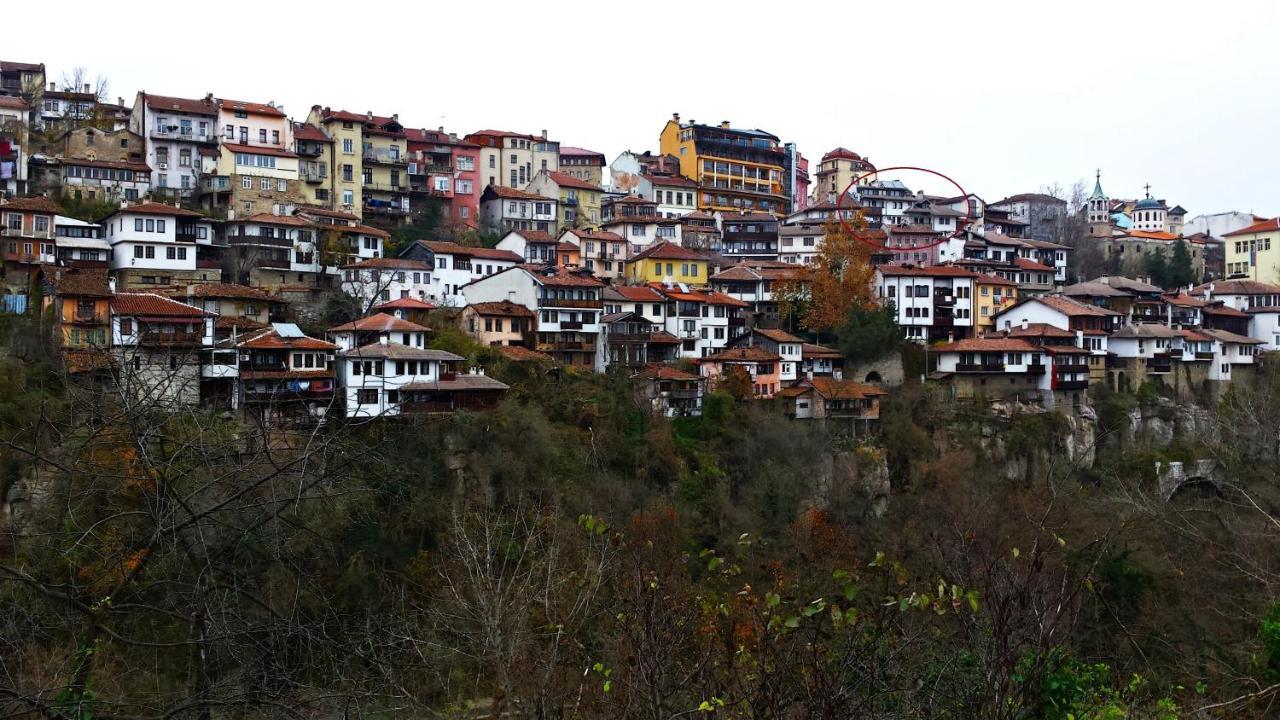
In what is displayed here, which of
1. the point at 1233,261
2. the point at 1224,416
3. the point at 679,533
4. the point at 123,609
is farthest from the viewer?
the point at 1233,261

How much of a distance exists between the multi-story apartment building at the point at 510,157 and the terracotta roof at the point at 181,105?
12.7 m

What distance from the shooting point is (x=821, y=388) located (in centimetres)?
3478

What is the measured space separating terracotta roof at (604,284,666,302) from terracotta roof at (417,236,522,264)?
13.6 feet

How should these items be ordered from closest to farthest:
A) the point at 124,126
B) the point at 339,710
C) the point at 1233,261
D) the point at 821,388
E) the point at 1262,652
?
the point at 339,710
the point at 1262,652
the point at 821,388
the point at 124,126
the point at 1233,261

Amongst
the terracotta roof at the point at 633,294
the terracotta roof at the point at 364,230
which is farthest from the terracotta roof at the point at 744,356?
the terracotta roof at the point at 364,230

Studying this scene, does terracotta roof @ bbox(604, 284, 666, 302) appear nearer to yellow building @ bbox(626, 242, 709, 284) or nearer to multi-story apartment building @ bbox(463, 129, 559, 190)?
yellow building @ bbox(626, 242, 709, 284)

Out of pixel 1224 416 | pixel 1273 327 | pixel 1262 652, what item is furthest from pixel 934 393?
pixel 1262 652

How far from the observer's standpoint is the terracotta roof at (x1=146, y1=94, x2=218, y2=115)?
41938mm

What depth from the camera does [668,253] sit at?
42344 mm

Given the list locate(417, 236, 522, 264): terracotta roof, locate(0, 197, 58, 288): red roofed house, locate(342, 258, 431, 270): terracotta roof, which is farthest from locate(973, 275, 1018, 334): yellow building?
locate(0, 197, 58, 288): red roofed house

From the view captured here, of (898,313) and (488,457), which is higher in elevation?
(898,313)

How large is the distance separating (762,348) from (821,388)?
2.83 metres

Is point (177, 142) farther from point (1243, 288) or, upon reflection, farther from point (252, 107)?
point (1243, 288)

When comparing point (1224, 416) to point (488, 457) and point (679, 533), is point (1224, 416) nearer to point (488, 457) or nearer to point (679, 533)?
point (679, 533)
